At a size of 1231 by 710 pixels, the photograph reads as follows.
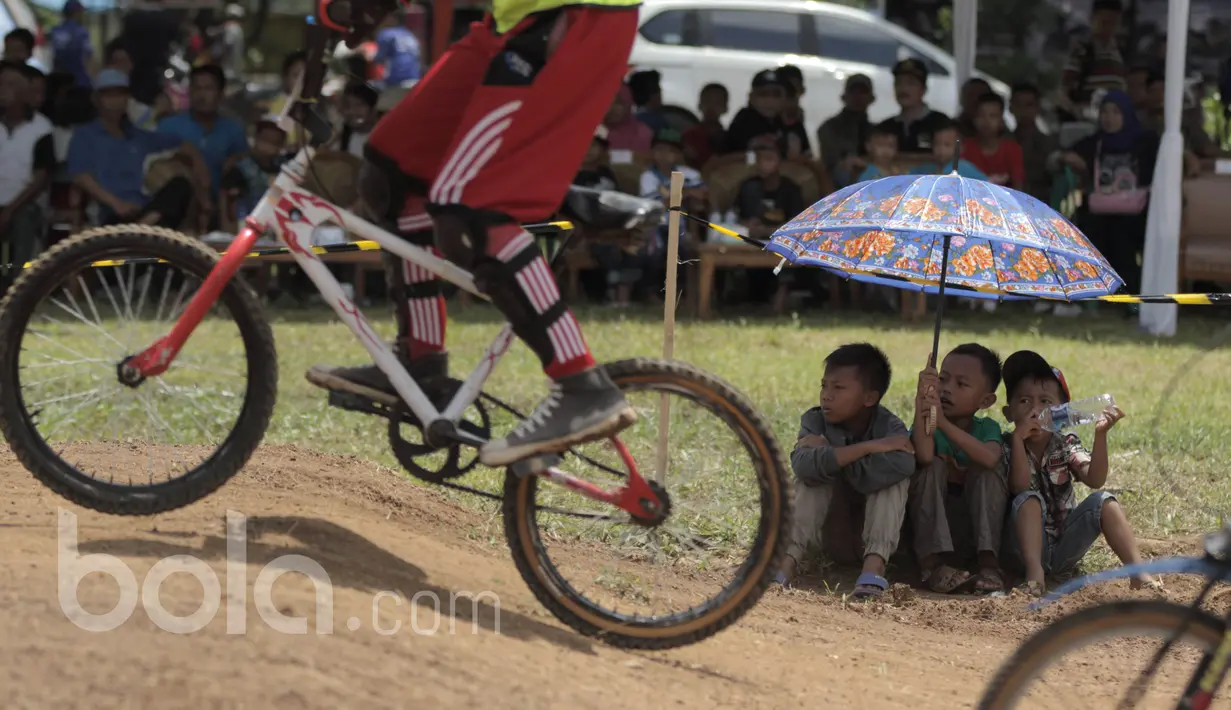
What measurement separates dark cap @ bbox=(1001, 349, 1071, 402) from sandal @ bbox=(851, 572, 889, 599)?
93 cm

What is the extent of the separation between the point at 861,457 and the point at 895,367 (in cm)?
421

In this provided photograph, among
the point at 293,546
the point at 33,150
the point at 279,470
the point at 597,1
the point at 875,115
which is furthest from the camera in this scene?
the point at 875,115

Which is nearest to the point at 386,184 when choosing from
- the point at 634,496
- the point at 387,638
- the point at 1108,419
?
the point at 634,496

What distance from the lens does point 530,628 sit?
462 centimetres

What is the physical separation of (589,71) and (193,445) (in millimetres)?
1659

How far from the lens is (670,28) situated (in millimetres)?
17156

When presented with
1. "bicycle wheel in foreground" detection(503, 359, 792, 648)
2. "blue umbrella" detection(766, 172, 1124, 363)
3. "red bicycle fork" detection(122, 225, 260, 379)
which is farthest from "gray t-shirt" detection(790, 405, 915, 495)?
"red bicycle fork" detection(122, 225, 260, 379)

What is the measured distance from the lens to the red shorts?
4.46 meters

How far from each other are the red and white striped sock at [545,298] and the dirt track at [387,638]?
2.43 feet

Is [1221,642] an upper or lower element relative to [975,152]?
lower

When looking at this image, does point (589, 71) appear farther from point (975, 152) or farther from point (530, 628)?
point (975, 152)

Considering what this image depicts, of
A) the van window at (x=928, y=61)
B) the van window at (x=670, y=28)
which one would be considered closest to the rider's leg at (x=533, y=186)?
the van window at (x=670, y=28)

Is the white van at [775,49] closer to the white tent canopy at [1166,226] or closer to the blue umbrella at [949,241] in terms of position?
the white tent canopy at [1166,226]

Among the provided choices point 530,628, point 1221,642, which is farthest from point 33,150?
point 1221,642
